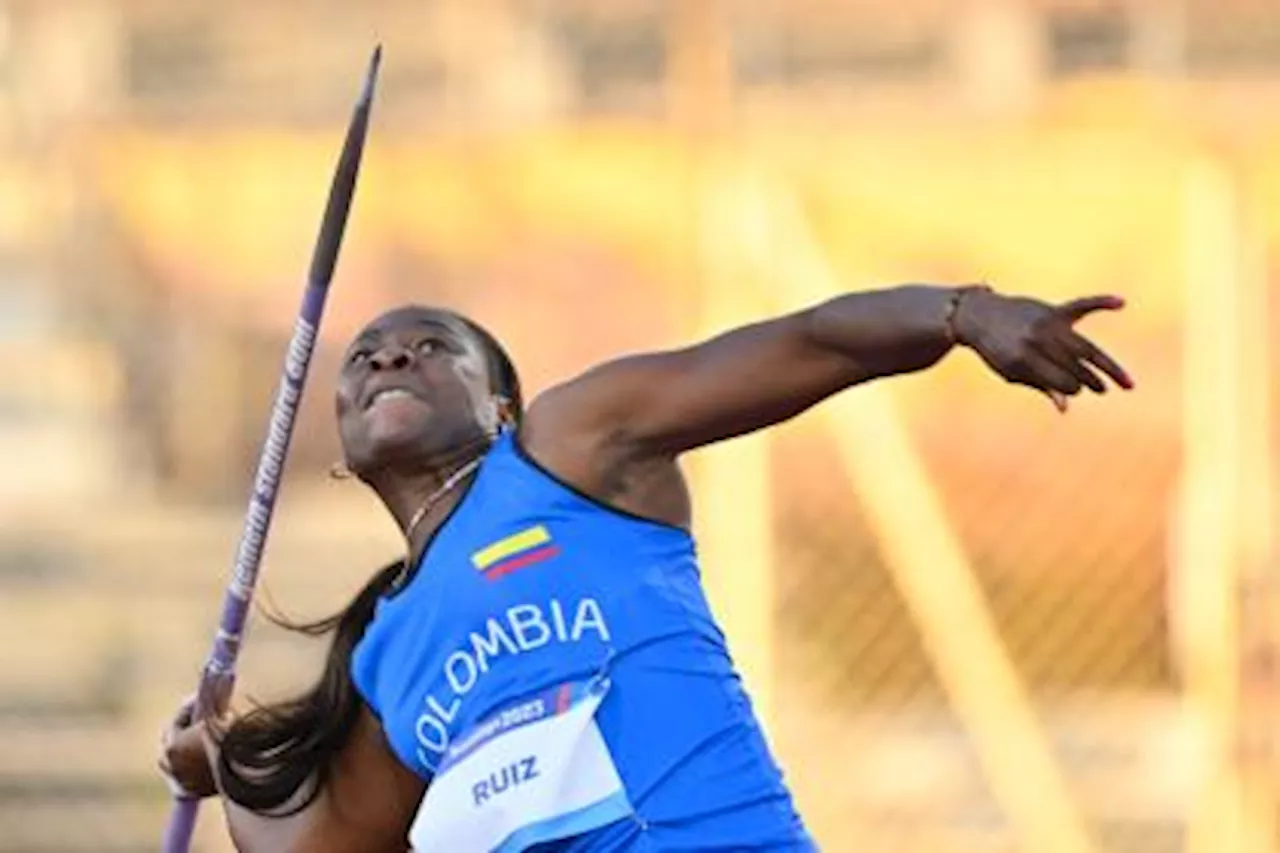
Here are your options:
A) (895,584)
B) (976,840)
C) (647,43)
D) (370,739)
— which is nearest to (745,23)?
(647,43)

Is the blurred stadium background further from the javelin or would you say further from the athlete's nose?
the athlete's nose

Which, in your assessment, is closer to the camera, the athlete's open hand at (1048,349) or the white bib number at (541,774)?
the athlete's open hand at (1048,349)

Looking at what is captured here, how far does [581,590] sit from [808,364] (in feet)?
1.42

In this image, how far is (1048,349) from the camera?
4.70 m

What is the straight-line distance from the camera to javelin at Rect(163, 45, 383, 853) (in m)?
5.48

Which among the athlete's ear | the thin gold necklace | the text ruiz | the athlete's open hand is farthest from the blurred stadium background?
the athlete's open hand

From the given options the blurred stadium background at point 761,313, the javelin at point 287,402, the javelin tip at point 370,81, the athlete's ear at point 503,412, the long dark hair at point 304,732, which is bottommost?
the long dark hair at point 304,732

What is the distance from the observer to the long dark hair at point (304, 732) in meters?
5.68

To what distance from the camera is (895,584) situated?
439 inches

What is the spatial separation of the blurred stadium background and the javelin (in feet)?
15.1

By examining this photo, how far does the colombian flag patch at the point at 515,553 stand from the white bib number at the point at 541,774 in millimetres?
179

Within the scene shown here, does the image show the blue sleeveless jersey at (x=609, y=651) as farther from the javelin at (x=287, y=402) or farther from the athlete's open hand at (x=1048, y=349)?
the athlete's open hand at (x=1048, y=349)

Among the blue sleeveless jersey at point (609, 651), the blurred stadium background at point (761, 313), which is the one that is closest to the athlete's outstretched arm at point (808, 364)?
the blue sleeveless jersey at point (609, 651)

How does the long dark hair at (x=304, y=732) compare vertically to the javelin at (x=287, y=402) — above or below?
below
